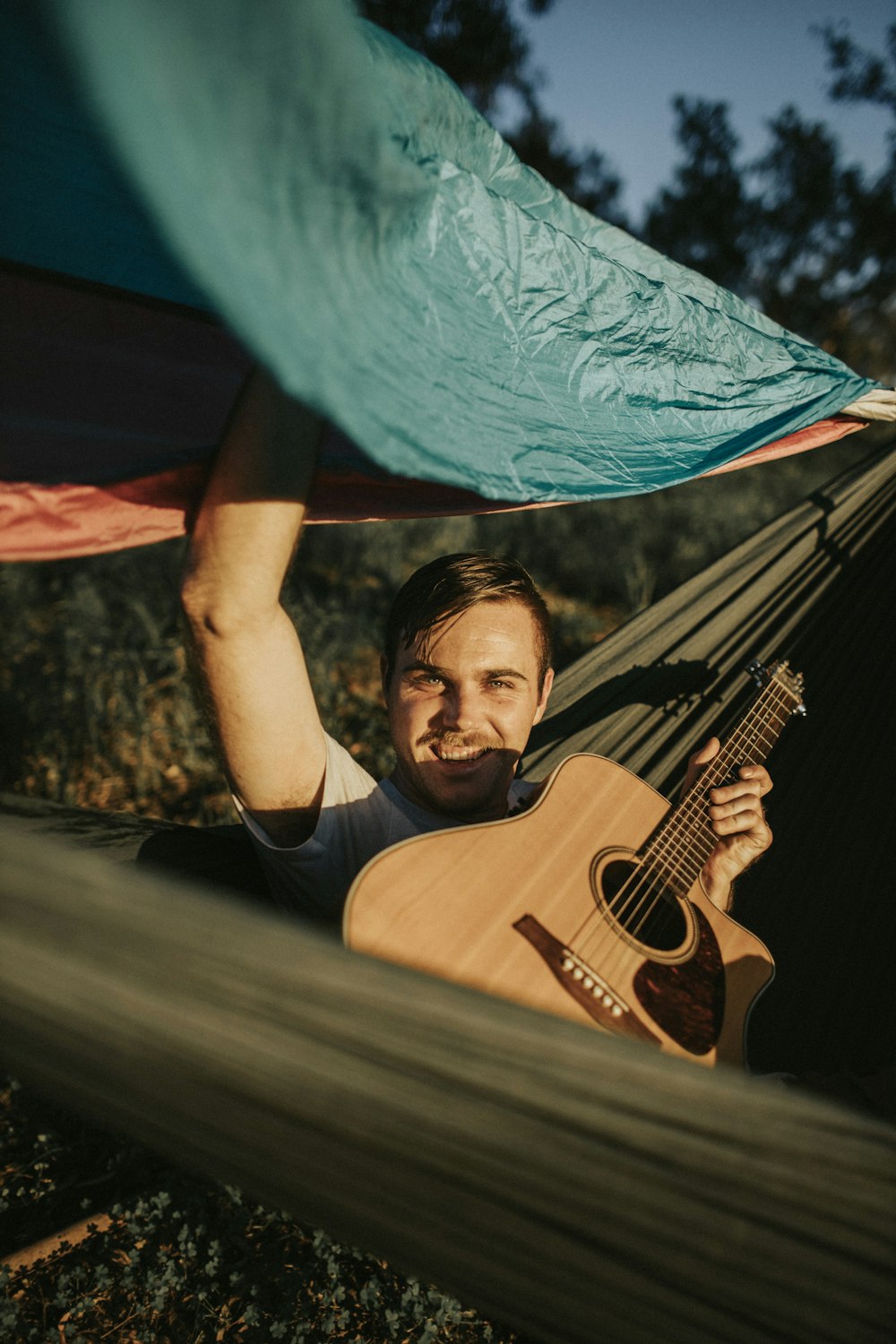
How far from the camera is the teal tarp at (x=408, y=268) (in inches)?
23.1

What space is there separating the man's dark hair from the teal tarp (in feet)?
0.93

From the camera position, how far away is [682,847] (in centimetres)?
121

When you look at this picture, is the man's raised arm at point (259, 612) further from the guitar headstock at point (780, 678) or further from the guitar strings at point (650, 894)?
the guitar headstock at point (780, 678)

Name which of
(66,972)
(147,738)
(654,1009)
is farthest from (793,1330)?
(147,738)

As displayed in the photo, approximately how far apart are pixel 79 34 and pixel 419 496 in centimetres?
90

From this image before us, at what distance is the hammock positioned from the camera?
601 millimetres

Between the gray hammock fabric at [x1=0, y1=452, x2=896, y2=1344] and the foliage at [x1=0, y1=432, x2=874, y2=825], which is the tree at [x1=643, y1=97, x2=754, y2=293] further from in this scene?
the gray hammock fabric at [x1=0, y1=452, x2=896, y2=1344]

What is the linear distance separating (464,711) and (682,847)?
1.35 feet

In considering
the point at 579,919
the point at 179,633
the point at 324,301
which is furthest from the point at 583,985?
the point at 179,633

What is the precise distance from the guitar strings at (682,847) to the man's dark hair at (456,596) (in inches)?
13.7

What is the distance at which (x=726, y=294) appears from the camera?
1312mm

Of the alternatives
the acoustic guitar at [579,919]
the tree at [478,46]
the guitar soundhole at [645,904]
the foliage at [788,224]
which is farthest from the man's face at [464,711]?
the foliage at [788,224]

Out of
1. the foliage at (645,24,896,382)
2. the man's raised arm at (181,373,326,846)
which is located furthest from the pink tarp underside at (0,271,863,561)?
the foliage at (645,24,896,382)

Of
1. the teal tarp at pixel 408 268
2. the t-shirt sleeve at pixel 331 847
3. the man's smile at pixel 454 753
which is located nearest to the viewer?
the teal tarp at pixel 408 268
